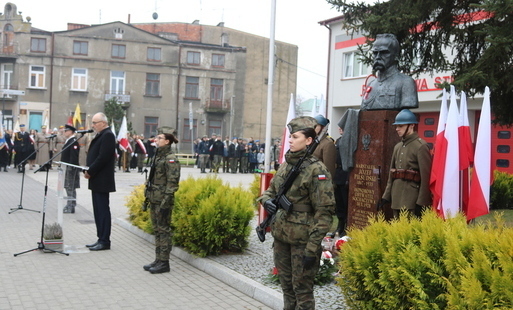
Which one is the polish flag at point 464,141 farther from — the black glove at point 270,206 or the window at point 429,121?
the window at point 429,121

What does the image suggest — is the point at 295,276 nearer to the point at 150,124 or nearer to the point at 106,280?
the point at 106,280

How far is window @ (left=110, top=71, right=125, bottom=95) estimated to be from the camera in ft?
171

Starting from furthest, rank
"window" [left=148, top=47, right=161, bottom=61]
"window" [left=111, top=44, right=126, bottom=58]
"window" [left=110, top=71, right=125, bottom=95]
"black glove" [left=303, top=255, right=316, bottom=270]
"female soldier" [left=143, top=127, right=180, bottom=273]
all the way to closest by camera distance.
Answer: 1. "window" [left=148, top=47, right=161, bottom=61]
2. "window" [left=110, top=71, right=125, bottom=95]
3. "window" [left=111, top=44, right=126, bottom=58]
4. "female soldier" [left=143, top=127, right=180, bottom=273]
5. "black glove" [left=303, top=255, right=316, bottom=270]

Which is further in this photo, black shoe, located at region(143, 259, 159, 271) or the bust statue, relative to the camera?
black shoe, located at region(143, 259, 159, 271)

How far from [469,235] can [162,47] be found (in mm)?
50391

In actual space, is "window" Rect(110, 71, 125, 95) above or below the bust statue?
above

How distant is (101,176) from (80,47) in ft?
146

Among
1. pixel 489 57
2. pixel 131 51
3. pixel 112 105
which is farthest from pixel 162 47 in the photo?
pixel 489 57

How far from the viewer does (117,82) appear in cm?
5228

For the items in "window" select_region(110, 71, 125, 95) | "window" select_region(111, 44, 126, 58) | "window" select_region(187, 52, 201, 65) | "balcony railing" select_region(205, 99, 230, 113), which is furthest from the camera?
"balcony railing" select_region(205, 99, 230, 113)

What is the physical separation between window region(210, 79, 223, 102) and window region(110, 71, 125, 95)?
7913 millimetres

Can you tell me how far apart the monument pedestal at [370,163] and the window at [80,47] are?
46.6 metres

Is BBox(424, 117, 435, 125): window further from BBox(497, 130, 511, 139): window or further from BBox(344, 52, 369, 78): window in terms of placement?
A: BBox(344, 52, 369, 78): window

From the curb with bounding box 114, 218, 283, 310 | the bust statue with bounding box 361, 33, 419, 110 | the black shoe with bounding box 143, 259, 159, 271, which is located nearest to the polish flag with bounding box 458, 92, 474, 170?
the bust statue with bounding box 361, 33, 419, 110
